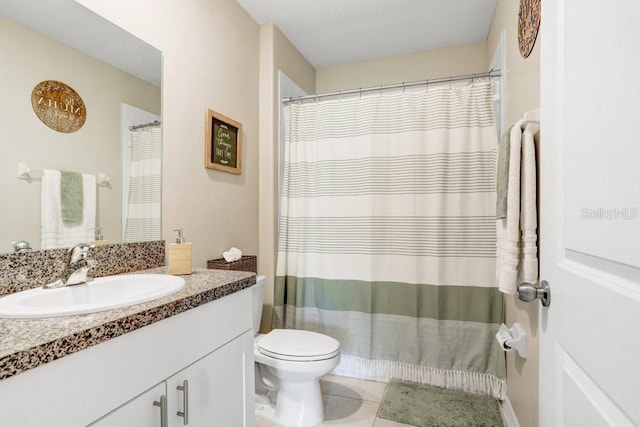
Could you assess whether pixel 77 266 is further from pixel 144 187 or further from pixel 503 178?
pixel 503 178

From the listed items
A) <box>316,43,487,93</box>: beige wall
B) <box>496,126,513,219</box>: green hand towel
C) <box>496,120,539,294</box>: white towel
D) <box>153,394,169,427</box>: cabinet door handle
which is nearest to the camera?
<box>153,394,169,427</box>: cabinet door handle

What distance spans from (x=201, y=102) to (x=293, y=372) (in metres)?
1.50

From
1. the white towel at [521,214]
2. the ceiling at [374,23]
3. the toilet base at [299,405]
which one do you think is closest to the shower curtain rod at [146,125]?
the ceiling at [374,23]

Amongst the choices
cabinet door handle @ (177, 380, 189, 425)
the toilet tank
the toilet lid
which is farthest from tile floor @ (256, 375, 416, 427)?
cabinet door handle @ (177, 380, 189, 425)

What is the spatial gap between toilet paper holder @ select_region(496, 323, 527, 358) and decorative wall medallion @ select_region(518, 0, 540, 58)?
126 centimetres

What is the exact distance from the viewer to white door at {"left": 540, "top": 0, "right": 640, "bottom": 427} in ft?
1.50

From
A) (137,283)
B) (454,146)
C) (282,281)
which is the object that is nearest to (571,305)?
(137,283)

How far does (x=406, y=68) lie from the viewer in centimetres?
278

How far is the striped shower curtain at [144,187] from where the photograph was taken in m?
1.35

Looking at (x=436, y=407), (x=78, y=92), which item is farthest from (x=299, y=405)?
(x=78, y=92)

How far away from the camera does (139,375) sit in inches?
30.7

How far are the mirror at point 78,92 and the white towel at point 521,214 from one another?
157 cm

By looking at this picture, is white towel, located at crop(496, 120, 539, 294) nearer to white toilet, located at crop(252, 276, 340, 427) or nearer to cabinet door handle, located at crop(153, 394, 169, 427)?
white toilet, located at crop(252, 276, 340, 427)

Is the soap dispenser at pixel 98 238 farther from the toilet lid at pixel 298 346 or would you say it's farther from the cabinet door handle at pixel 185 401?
the toilet lid at pixel 298 346
